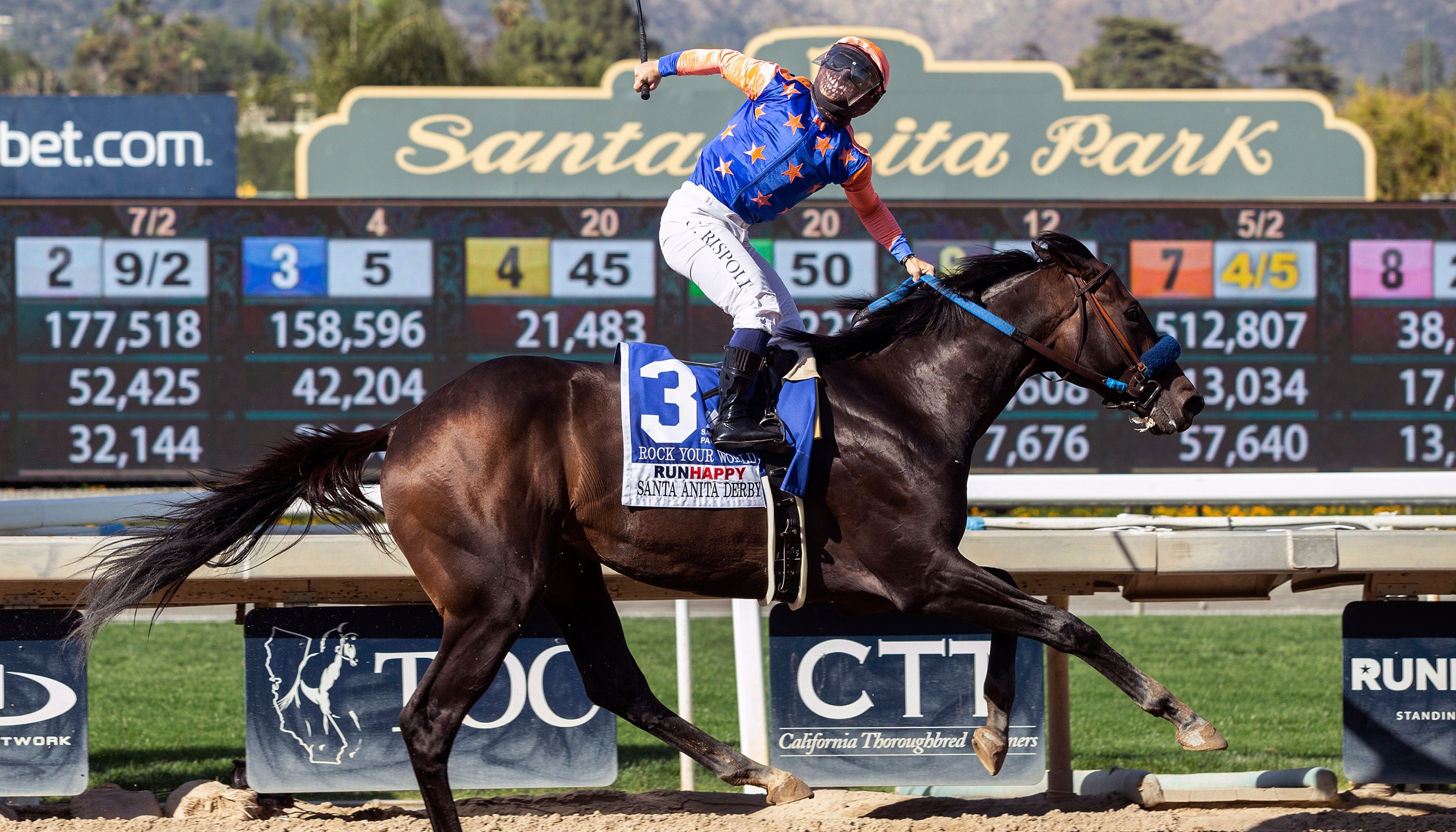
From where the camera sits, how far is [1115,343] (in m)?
4.02

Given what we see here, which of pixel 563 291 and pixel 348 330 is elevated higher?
pixel 563 291

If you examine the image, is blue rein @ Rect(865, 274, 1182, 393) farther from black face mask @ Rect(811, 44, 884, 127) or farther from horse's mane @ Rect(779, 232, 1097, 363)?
black face mask @ Rect(811, 44, 884, 127)

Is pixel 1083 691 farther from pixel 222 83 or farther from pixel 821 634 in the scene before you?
pixel 222 83

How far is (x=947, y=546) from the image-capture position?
3.81 metres

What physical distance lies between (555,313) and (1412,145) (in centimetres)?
2179

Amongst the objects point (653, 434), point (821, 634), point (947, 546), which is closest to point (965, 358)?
point (947, 546)

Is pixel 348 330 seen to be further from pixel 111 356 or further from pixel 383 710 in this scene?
pixel 383 710

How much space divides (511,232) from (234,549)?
18.3 feet

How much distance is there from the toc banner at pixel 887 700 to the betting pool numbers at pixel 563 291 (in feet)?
15.5

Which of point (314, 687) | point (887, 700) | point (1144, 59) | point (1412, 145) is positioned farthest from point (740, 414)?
point (1144, 59)

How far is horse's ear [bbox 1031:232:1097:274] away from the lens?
13.2ft

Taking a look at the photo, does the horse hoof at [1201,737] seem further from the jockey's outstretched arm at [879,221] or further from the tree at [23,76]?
the tree at [23,76]

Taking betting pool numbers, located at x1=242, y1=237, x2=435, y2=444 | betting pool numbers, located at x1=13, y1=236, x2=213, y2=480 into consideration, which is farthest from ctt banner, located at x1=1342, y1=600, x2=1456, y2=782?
betting pool numbers, located at x1=13, y1=236, x2=213, y2=480

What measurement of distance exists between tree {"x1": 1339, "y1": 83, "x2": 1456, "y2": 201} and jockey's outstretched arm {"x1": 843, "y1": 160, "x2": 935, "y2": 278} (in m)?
22.8
